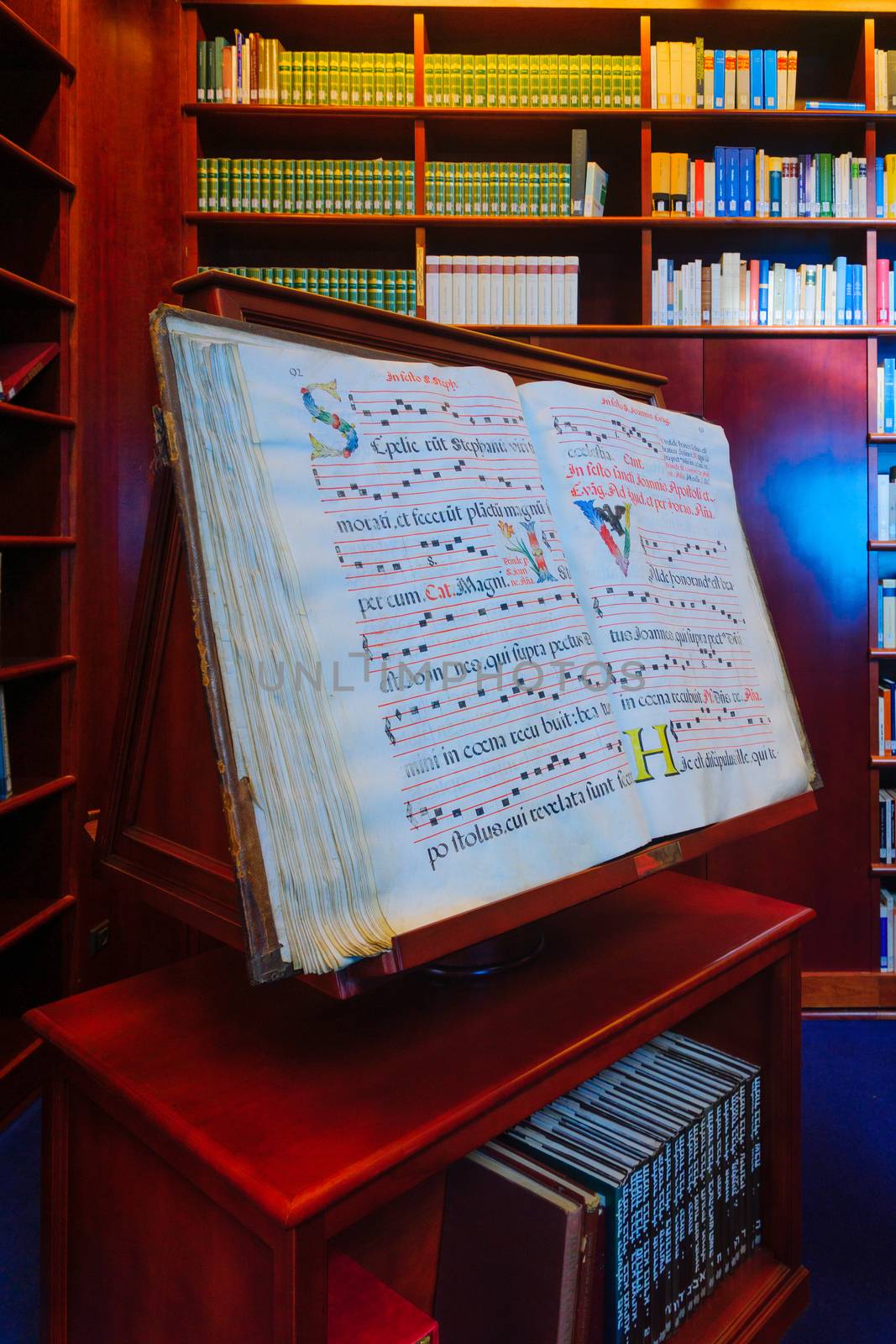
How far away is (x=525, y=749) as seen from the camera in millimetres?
734

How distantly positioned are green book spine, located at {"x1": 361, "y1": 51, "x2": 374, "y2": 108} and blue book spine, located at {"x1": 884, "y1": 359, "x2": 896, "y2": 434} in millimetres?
1641

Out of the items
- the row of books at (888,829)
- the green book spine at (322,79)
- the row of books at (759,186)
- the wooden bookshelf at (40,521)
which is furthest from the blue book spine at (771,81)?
the row of books at (888,829)

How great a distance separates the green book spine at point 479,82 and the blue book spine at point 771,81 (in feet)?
2.63

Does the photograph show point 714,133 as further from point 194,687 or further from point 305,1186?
point 305,1186

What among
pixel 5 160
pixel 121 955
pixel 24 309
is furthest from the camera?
pixel 121 955

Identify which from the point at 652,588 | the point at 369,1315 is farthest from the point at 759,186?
the point at 369,1315

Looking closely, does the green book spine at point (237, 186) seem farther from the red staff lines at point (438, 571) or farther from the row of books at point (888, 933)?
the row of books at point (888, 933)

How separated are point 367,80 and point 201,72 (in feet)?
1.51

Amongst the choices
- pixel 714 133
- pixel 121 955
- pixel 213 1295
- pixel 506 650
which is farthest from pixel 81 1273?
pixel 714 133

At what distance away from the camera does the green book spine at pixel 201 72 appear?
2.44 m

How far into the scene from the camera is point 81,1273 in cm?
77

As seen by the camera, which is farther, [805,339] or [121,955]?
[805,339]

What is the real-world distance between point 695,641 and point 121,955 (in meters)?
1.89

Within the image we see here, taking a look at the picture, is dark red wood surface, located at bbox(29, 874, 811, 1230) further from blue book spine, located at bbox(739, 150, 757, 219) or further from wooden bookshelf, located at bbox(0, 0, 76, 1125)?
blue book spine, located at bbox(739, 150, 757, 219)
